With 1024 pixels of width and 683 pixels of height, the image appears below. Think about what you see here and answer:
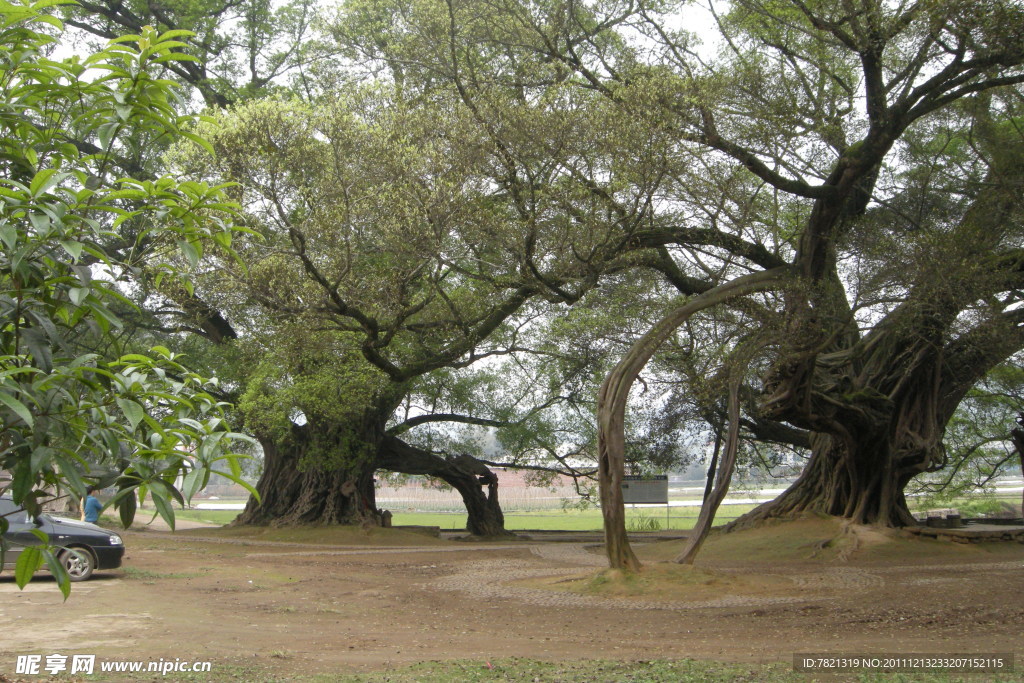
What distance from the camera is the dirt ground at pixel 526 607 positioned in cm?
704

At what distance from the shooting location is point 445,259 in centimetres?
1259

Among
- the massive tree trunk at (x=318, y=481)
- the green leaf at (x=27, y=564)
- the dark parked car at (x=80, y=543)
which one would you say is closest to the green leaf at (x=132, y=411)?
the green leaf at (x=27, y=564)

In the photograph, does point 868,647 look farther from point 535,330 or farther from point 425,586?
point 535,330

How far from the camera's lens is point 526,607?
34.1ft

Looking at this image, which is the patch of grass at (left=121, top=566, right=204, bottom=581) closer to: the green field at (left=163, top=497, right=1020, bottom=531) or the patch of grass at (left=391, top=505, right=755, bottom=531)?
the green field at (left=163, top=497, right=1020, bottom=531)

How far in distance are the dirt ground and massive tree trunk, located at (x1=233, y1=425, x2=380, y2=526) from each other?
5350 mm

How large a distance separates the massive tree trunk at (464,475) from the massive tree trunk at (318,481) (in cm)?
93

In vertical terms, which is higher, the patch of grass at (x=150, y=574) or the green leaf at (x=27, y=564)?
the green leaf at (x=27, y=564)

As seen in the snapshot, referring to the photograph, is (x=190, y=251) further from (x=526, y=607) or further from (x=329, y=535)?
(x=329, y=535)

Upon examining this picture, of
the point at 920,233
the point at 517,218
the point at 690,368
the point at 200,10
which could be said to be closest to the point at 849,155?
the point at 920,233

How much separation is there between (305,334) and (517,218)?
12.9 ft

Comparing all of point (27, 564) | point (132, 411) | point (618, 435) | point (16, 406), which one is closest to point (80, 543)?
point (618, 435)

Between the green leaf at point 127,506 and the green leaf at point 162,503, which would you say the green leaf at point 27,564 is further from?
the green leaf at point 162,503

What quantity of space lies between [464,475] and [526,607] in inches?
559
